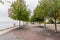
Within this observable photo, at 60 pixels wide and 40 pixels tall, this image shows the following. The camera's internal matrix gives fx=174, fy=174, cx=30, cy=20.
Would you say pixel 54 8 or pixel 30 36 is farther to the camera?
pixel 54 8

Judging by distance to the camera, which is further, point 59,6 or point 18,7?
point 18,7

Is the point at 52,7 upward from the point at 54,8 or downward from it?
upward

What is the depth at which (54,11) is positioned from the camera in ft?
80.6

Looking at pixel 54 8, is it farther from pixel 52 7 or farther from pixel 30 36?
pixel 30 36

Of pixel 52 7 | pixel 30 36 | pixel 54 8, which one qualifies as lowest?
pixel 30 36

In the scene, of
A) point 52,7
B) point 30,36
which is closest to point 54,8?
point 52,7

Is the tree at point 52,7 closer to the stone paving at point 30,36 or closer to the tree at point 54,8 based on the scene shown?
the tree at point 54,8

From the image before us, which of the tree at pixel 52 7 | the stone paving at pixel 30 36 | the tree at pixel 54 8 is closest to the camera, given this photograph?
the stone paving at pixel 30 36

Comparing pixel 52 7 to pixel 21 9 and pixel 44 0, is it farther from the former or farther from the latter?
pixel 21 9

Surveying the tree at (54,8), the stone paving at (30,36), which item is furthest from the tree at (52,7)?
the stone paving at (30,36)

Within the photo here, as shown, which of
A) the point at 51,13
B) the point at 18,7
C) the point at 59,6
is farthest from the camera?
the point at 18,7

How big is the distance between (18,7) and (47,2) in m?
20.5

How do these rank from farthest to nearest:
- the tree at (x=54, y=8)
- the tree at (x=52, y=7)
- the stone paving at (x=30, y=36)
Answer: the tree at (x=52, y=7) < the tree at (x=54, y=8) < the stone paving at (x=30, y=36)

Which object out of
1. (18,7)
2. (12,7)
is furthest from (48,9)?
(12,7)
